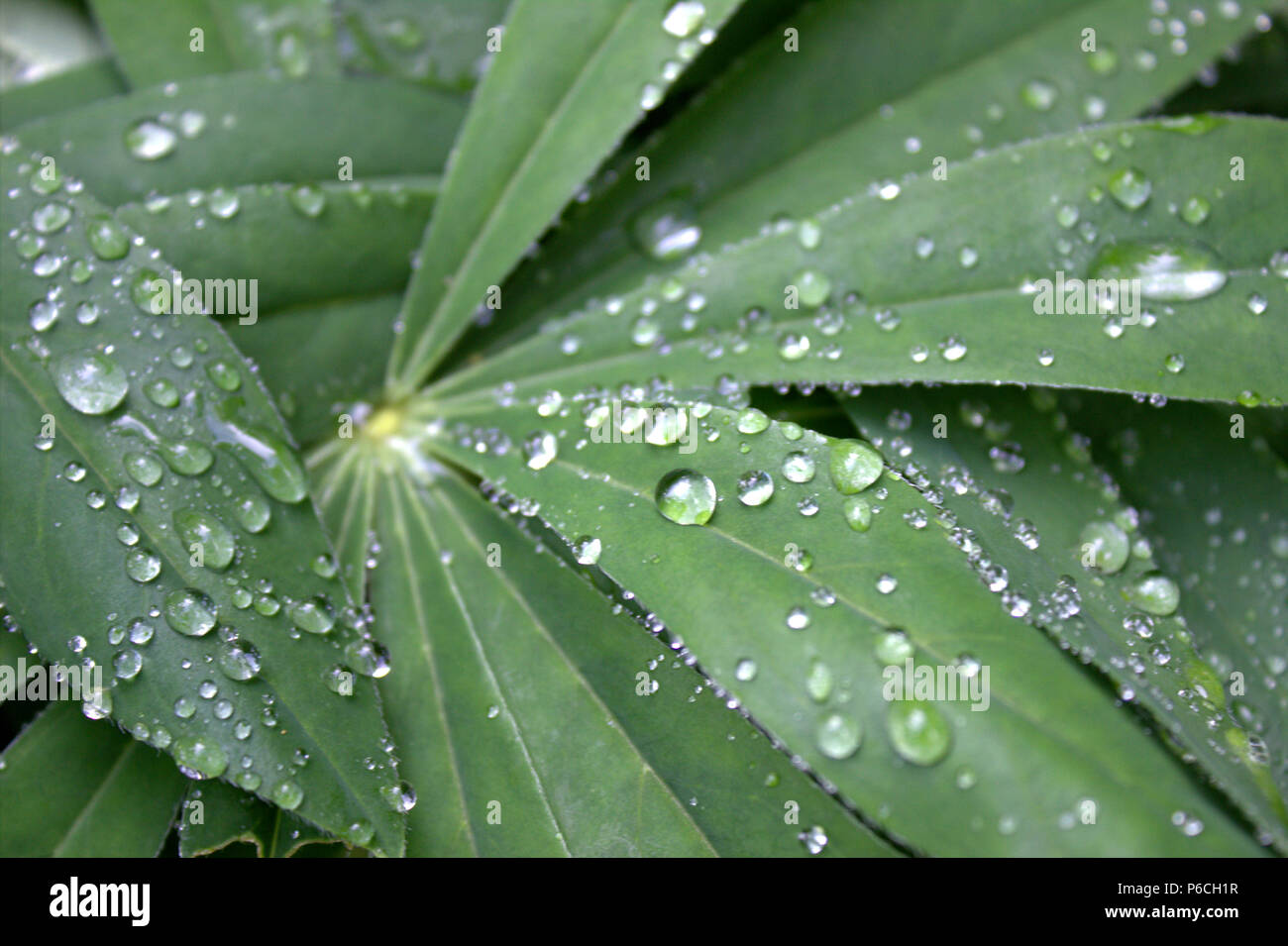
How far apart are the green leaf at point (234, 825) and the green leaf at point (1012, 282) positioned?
0.71 meters

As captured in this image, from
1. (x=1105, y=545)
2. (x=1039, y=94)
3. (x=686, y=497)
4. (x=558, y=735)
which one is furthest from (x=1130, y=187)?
(x=558, y=735)

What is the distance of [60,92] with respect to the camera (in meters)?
1.57

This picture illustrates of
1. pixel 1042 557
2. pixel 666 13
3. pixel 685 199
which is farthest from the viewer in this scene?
pixel 685 199

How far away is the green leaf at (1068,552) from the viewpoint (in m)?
0.95

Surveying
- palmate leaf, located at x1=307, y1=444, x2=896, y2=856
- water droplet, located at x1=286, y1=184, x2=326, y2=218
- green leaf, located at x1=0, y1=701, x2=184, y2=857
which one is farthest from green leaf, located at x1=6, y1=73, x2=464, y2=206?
green leaf, located at x1=0, y1=701, x2=184, y2=857

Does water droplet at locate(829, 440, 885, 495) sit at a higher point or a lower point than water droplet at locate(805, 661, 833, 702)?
higher

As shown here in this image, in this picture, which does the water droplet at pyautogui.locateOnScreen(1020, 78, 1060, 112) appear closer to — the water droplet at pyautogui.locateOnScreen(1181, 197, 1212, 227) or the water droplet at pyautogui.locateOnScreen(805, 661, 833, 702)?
the water droplet at pyautogui.locateOnScreen(1181, 197, 1212, 227)

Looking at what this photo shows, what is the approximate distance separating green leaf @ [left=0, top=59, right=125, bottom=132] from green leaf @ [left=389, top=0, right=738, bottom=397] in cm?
74

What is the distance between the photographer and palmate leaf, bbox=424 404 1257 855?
0.85 meters
